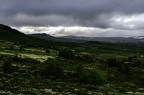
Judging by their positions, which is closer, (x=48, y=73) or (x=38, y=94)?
(x=38, y=94)

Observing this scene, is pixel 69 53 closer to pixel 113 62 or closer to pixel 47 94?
pixel 113 62

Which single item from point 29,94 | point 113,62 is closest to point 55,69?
point 29,94

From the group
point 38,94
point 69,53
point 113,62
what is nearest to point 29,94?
point 38,94

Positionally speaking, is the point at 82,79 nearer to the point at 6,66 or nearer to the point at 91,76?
the point at 91,76

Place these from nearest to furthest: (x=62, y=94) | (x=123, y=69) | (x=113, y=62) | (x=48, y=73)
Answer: (x=62, y=94) < (x=48, y=73) < (x=123, y=69) < (x=113, y=62)

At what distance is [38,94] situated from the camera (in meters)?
30.8

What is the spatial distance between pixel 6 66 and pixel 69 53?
243 ft

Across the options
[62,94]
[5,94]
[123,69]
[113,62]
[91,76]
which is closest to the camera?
[5,94]

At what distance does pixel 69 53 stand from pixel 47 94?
99.2m

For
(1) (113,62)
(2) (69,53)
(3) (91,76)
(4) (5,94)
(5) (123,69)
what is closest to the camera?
(4) (5,94)

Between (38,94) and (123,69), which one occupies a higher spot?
(38,94)

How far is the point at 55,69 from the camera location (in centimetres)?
6644

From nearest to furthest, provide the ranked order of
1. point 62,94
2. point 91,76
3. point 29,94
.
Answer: point 29,94 < point 62,94 < point 91,76

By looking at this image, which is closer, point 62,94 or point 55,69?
point 62,94
